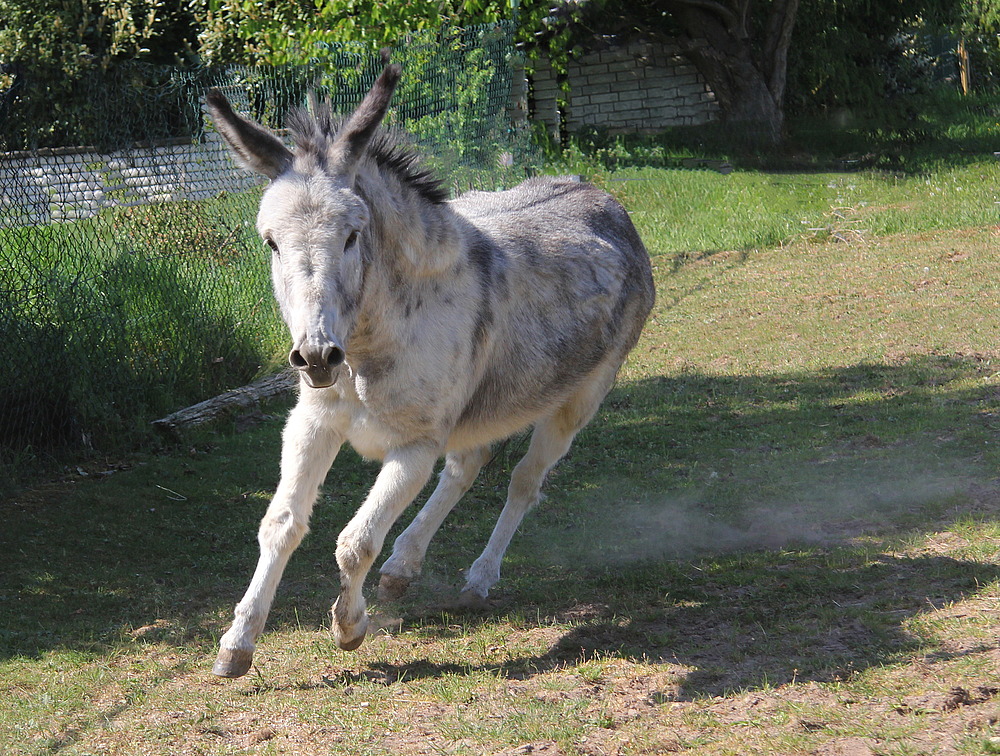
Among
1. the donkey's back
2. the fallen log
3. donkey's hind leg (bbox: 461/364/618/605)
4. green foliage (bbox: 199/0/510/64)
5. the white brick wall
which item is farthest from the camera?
green foliage (bbox: 199/0/510/64)

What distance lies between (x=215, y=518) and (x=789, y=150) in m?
14.5

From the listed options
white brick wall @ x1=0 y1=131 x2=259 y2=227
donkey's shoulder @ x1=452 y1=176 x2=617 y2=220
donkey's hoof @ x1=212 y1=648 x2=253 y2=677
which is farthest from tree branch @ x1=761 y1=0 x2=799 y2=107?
donkey's hoof @ x1=212 y1=648 x2=253 y2=677

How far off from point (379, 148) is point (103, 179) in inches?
138

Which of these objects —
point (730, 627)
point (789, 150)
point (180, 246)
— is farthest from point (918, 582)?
point (789, 150)

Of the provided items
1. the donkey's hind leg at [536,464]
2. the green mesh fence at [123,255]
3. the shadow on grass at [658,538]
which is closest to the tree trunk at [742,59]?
the green mesh fence at [123,255]

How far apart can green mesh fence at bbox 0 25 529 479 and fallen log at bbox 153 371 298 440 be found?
0.51 ft

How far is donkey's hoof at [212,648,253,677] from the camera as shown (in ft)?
12.1

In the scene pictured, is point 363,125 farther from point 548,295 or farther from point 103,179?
point 103,179

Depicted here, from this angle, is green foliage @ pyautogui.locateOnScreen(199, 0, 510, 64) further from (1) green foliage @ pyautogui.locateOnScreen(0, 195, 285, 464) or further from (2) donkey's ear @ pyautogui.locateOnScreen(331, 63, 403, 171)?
(2) donkey's ear @ pyautogui.locateOnScreen(331, 63, 403, 171)

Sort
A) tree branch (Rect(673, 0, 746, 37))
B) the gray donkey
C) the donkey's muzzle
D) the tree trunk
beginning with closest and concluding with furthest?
the donkey's muzzle
the gray donkey
tree branch (Rect(673, 0, 746, 37))
the tree trunk

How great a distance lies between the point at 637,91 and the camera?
2005 cm

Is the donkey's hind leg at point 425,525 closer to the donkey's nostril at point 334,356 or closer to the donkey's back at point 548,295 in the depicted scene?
the donkey's back at point 548,295

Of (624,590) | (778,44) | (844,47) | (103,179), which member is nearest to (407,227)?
(624,590)

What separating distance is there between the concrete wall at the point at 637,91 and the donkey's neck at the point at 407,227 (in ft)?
52.8
